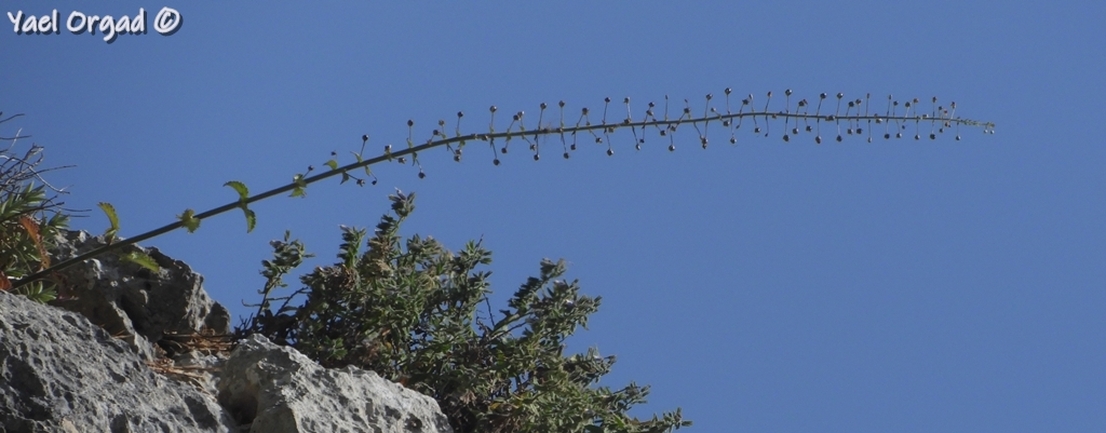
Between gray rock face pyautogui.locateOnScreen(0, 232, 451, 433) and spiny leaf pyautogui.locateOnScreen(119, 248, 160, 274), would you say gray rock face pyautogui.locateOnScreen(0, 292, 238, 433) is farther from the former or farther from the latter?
spiny leaf pyautogui.locateOnScreen(119, 248, 160, 274)

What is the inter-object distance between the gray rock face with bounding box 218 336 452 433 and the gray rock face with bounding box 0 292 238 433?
0.16m

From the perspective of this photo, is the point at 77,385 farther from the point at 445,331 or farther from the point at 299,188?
the point at 445,331

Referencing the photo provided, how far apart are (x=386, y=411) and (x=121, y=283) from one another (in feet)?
3.61

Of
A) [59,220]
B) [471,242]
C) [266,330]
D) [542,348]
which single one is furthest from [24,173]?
[542,348]

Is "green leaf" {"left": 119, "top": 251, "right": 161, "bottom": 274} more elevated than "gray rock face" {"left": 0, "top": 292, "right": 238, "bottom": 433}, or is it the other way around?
"green leaf" {"left": 119, "top": 251, "right": 161, "bottom": 274}

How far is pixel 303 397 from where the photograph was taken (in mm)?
3723

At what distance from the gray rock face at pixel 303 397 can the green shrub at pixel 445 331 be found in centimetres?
59

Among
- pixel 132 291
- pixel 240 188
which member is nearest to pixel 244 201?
pixel 240 188

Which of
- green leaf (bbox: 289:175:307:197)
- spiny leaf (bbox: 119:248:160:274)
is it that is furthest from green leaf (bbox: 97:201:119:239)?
green leaf (bbox: 289:175:307:197)

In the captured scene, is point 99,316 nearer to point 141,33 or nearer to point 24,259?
point 24,259

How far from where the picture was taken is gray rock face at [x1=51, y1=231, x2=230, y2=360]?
4.17 m

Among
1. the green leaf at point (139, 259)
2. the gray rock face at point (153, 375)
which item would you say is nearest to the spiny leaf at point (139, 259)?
the green leaf at point (139, 259)

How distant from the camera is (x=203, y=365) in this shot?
4.16 metres

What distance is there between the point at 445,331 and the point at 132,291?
127 cm
